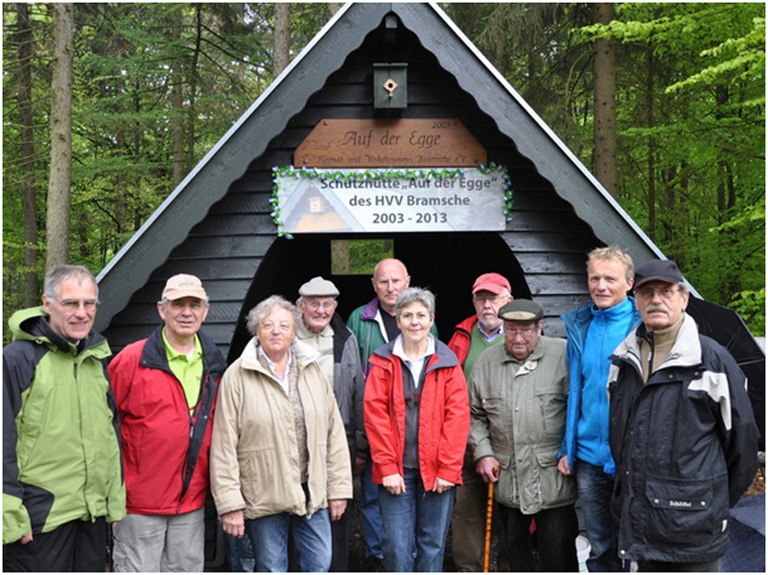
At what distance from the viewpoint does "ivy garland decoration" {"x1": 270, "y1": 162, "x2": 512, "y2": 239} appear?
4758mm

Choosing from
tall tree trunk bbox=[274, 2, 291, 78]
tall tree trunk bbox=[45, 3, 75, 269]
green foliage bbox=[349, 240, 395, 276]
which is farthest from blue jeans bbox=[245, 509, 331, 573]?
green foliage bbox=[349, 240, 395, 276]

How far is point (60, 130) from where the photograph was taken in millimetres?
9359

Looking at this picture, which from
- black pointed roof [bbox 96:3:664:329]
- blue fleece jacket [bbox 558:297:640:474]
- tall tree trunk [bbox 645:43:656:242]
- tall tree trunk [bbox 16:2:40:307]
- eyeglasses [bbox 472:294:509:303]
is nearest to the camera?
blue fleece jacket [bbox 558:297:640:474]

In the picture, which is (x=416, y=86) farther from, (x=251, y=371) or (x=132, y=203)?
(x=132, y=203)

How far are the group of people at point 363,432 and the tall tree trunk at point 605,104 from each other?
7016 mm

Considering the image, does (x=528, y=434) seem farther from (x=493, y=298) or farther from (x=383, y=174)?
(x=383, y=174)

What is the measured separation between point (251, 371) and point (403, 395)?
2.59 ft

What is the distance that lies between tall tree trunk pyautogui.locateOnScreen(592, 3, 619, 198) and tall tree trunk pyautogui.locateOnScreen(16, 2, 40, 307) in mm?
10139

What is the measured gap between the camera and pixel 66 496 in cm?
281

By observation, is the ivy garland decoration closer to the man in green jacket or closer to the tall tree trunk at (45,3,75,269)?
the man in green jacket

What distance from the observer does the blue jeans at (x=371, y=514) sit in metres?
4.52

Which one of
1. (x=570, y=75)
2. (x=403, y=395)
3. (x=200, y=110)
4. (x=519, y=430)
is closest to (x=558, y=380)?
(x=519, y=430)

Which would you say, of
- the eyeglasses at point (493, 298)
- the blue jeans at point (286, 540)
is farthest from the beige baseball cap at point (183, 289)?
the eyeglasses at point (493, 298)

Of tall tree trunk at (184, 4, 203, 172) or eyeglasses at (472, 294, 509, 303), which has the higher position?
tall tree trunk at (184, 4, 203, 172)
